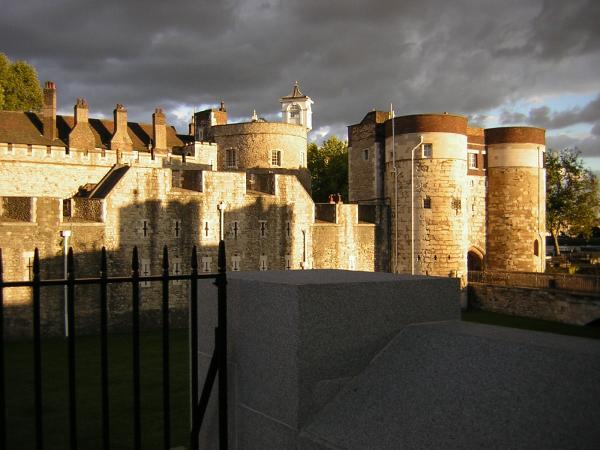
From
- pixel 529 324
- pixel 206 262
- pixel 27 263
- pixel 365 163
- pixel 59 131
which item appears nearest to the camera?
pixel 27 263

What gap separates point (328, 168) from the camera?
58281 millimetres

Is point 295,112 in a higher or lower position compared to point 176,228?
higher

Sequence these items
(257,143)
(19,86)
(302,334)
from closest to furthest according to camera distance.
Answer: (302,334) < (257,143) < (19,86)

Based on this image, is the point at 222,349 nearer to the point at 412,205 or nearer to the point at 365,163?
the point at 412,205

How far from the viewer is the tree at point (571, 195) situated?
4941cm

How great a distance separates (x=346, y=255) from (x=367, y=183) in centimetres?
522

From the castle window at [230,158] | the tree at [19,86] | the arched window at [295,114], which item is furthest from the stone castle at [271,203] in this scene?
the arched window at [295,114]

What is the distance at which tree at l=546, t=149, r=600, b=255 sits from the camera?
162ft

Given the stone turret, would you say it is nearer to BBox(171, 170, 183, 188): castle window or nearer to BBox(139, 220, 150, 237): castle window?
BBox(171, 170, 183, 188): castle window

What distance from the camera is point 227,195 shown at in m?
27.3

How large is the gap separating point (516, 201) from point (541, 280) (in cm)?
661

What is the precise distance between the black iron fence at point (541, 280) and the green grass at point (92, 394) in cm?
1817

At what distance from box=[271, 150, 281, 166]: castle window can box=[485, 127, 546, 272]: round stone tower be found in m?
15.8

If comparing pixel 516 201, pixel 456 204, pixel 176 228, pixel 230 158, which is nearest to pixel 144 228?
pixel 176 228
